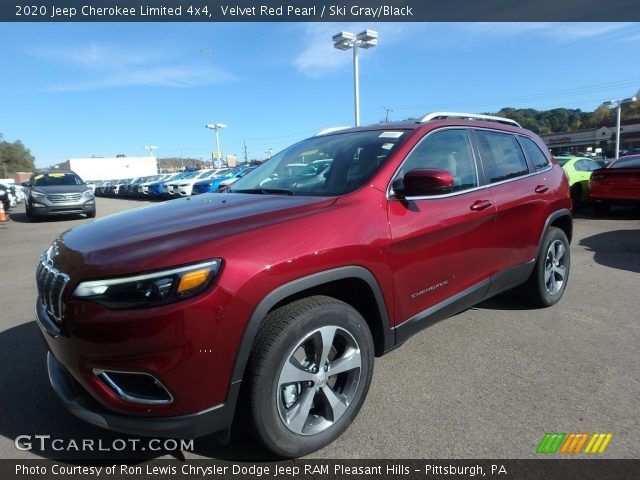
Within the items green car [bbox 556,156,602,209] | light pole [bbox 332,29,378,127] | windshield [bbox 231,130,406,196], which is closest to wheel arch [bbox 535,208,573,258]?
windshield [bbox 231,130,406,196]

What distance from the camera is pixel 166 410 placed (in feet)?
6.28

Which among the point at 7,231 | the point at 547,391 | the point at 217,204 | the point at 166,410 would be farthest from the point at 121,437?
the point at 7,231

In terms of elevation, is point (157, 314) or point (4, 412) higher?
point (157, 314)

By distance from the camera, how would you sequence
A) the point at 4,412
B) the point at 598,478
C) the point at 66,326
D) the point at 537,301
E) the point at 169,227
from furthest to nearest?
1. the point at 537,301
2. the point at 4,412
3. the point at 169,227
4. the point at 598,478
5. the point at 66,326

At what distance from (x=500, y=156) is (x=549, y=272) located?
1361 millimetres

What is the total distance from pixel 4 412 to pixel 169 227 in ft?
5.71

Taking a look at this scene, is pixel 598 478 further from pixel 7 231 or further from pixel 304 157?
pixel 7 231

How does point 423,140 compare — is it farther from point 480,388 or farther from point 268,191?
point 480,388

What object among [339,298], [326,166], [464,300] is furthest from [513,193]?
[339,298]

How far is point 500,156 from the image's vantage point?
3.80 m

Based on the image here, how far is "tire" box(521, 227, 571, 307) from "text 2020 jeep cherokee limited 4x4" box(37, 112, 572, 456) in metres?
0.90

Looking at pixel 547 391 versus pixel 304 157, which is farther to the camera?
pixel 304 157

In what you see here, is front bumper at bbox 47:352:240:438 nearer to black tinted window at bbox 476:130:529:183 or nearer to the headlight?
the headlight

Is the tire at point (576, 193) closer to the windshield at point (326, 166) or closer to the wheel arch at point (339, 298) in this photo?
the windshield at point (326, 166)
